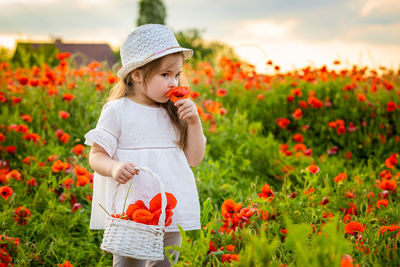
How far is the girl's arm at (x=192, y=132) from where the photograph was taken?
1.88 metres

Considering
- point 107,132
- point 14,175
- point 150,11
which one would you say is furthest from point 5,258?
point 150,11

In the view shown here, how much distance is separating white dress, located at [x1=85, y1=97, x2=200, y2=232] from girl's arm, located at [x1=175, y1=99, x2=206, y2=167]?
0.07 metres

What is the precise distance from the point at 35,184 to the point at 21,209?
0.46m

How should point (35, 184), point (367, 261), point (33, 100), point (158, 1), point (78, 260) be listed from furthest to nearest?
point (158, 1) → point (33, 100) → point (35, 184) → point (78, 260) → point (367, 261)

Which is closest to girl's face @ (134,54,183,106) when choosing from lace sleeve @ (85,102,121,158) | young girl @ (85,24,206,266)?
young girl @ (85,24,206,266)

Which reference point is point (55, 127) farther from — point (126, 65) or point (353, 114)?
point (353, 114)

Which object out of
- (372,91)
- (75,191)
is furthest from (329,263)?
(372,91)

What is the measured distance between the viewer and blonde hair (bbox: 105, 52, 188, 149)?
76.8 inches

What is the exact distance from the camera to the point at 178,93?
5.87ft

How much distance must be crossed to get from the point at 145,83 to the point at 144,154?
367 mm

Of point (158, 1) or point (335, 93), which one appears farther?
point (158, 1)

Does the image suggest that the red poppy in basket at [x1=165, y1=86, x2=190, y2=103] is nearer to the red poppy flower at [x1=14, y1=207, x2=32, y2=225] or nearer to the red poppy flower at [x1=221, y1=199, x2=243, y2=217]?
the red poppy flower at [x1=221, y1=199, x2=243, y2=217]

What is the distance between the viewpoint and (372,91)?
5.42 m

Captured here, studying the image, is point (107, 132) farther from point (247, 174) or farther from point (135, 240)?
point (247, 174)
